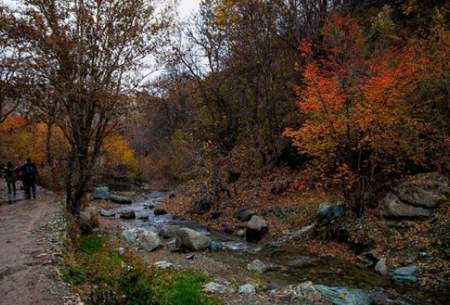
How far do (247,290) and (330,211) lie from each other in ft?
23.1

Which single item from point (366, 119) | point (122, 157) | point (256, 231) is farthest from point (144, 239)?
point (122, 157)

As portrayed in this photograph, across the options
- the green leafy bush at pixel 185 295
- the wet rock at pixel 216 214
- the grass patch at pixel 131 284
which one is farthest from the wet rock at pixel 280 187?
the green leafy bush at pixel 185 295

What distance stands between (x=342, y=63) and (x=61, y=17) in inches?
460

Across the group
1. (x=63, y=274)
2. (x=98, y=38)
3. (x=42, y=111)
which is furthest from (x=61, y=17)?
(x=63, y=274)

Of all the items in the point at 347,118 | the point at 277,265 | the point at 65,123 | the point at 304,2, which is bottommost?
the point at 277,265

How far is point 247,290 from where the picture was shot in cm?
880

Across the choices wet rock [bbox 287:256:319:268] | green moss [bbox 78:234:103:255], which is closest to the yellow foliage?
green moss [bbox 78:234:103:255]

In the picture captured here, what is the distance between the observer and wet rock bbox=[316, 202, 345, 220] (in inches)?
568

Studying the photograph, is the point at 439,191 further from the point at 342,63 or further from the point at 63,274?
the point at 63,274

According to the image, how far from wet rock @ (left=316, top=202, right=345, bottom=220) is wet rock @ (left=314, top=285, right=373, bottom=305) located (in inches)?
212

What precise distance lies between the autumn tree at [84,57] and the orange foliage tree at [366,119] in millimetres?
8030

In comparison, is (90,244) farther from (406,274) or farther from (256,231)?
(406,274)

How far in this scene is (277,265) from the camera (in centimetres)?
1175

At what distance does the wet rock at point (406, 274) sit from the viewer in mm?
10062
